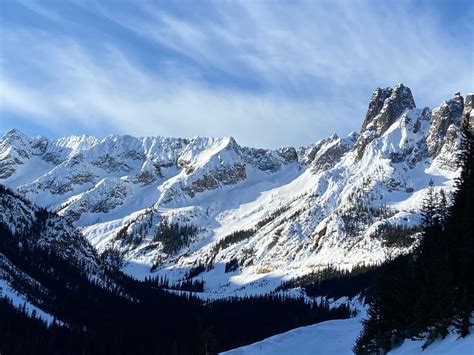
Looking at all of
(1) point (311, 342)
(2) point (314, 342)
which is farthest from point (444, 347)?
(1) point (311, 342)

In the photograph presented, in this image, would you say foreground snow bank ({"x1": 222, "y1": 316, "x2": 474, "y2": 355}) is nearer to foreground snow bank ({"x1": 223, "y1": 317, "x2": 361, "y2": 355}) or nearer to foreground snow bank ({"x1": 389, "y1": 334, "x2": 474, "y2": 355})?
foreground snow bank ({"x1": 223, "y1": 317, "x2": 361, "y2": 355})

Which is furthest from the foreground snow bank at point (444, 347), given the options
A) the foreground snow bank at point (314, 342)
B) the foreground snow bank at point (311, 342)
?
the foreground snow bank at point (311, 342)

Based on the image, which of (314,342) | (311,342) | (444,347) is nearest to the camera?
(444,347)

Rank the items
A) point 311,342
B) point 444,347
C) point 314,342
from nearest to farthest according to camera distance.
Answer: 1. point 444,347
2. point 314,342
3. point 311,342

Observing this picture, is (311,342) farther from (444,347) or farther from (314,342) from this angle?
(444,347)

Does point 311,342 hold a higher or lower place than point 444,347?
higher

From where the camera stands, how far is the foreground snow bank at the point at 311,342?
93.5 m

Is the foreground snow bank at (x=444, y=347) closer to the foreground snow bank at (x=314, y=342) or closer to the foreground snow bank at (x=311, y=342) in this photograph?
the foreground snow bank at (x=314, y=342)

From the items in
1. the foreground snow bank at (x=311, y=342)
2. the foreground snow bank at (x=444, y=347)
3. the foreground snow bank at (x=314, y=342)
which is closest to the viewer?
the foreground snow bank at (x=444, y=347)

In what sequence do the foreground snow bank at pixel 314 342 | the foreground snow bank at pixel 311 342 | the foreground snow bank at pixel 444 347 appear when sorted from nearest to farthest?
the foreground snow bank at pixel 444 347 < the foreground snow bank at pixel 314 342 < the foreground snow bank at pixel 311 342

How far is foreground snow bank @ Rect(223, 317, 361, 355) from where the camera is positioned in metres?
93.5

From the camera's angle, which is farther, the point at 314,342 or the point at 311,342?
the point at 311,342

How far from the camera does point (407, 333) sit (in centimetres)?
4772

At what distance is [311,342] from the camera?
102000mm
